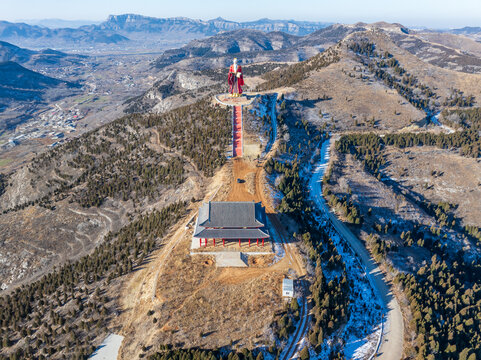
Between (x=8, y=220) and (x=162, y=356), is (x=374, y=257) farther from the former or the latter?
(x=8, y=220)

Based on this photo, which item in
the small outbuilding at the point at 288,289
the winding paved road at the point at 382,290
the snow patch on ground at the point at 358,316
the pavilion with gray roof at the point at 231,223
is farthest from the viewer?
the pavilion with gray roof at the point at 231,223

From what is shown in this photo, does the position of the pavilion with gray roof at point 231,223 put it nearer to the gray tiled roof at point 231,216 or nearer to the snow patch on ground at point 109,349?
the gray tiled roof at point 231,216

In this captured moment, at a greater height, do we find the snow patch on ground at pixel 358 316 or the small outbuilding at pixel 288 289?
the small outbuilding at pixel 288 289

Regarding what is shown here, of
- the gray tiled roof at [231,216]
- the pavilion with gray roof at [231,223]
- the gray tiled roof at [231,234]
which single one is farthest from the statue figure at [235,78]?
the gray tiled roof at [231,234]

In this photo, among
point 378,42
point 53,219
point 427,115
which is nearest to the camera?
point 53,219

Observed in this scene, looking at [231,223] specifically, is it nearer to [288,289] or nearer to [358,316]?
[288,289]

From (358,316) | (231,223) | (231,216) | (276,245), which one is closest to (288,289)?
(276,245)

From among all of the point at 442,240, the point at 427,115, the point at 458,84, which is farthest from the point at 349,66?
the point at 442,240
